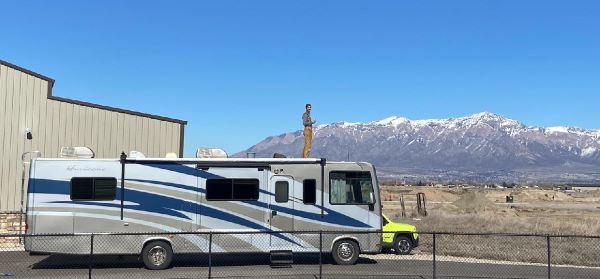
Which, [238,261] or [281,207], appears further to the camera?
[238,261]

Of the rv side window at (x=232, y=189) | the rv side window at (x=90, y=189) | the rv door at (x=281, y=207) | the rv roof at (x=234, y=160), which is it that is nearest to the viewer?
the rv side window at (x=90, y=189)

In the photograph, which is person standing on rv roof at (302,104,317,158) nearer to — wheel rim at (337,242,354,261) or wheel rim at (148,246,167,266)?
wheel rim at (337,242,354,261)

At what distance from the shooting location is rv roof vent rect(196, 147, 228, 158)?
1692cm

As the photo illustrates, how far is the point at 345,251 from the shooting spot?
1692 centimetres

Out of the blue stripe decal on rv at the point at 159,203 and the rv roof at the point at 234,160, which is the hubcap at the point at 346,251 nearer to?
the blue stripe decal on rv at the point at 159,203

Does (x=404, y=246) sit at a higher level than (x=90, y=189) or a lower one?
lower

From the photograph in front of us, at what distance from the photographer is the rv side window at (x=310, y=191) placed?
658 inches

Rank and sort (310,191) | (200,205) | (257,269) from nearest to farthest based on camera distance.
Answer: (200,205), (257,269), (310,191)

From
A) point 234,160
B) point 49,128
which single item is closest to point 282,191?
point 234,160

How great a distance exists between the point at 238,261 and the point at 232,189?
109 inches

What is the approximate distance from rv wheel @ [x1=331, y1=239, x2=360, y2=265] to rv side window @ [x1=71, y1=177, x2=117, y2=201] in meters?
6.33

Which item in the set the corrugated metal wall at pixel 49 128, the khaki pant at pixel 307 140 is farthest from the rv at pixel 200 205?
the corrugated metal wall at pixel 49 128

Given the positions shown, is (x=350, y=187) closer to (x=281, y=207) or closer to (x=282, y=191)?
(x=282, y=191)

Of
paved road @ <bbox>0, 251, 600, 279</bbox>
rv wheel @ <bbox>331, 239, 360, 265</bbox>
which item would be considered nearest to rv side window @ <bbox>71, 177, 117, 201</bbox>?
paved road @ <bbox>0, 251, 600, 279</bbox>
